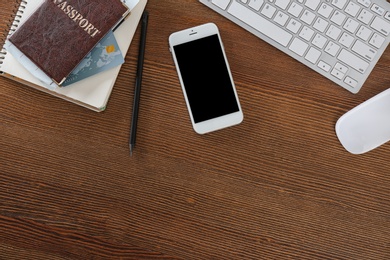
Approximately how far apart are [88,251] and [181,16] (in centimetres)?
46

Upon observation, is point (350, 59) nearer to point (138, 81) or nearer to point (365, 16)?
point (365, 16)

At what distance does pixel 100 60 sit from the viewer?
72 cm

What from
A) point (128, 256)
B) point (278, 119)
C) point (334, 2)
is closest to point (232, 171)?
point (278, 119)

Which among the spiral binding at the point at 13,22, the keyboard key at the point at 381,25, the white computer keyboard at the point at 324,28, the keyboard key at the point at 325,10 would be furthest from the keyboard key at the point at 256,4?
the spiral binding at the point at 13,22

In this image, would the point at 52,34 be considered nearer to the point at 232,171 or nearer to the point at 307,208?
the point at 232,171

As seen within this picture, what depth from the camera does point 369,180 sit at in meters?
0.78

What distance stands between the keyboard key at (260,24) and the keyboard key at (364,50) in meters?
0.12

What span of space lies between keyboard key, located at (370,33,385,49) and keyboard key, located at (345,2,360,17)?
55 millimetres

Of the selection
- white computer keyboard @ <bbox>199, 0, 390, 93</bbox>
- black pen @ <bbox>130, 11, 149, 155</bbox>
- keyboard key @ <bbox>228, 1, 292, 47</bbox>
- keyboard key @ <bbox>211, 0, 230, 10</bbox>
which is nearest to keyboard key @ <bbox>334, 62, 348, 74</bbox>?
white computer keyboard @ <bbox>199, 0, 390, 93</bbox>

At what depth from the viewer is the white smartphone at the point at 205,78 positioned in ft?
2.46

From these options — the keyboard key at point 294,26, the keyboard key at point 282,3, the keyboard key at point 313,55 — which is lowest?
the keyboard key at point 313,55

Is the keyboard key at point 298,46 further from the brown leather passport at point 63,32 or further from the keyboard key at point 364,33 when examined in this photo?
the brown leather passport at point 63,32

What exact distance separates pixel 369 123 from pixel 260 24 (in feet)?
0.88

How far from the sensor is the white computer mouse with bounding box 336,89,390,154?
0.75 m
